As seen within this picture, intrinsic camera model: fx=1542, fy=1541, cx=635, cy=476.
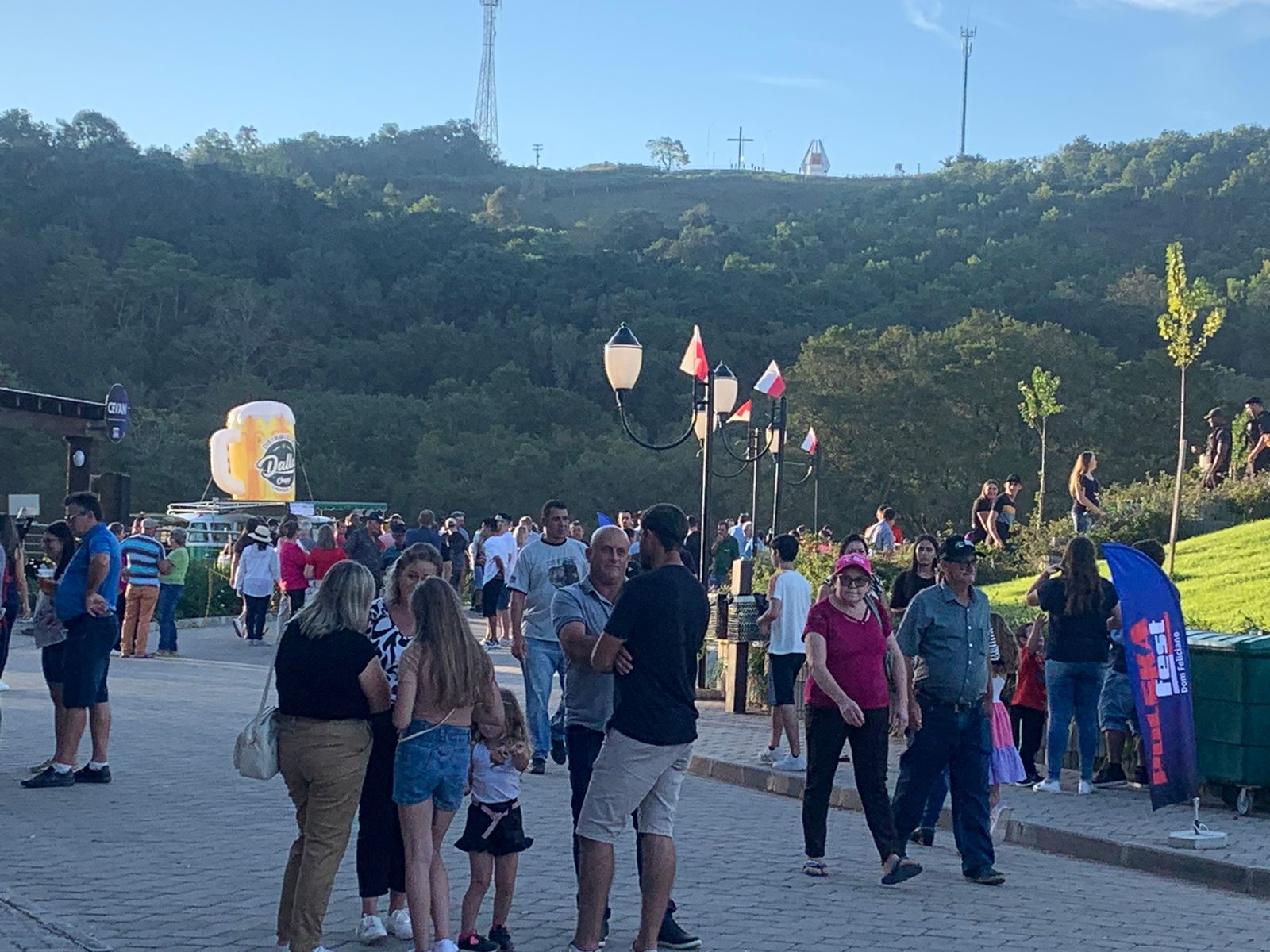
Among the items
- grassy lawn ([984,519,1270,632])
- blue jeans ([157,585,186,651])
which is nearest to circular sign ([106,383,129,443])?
blue jeans ([157,585,186,651])

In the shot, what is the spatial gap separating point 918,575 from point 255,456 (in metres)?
34.7

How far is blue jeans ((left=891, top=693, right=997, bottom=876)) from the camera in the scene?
7.86 m

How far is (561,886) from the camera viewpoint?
7.36m

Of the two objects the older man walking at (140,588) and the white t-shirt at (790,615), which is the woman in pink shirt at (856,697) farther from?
the older man walking at (140,588)

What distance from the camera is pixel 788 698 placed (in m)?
11.1

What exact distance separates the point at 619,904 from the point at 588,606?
1.43 metres

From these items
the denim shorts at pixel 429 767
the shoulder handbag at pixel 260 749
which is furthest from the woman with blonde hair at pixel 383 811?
the shoulder handbag at pixel 260 749

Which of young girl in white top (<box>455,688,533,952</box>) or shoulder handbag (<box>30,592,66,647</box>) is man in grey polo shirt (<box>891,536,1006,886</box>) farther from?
shoulder handbag (<box>30,592,66,647</box>)

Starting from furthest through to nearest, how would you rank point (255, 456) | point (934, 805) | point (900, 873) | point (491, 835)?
point (255, 456) → point (934, 805) → point (900, 873) → point (491, 835)

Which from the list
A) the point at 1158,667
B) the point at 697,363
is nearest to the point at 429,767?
the point at 1158,667

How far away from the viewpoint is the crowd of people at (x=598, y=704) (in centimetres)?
577

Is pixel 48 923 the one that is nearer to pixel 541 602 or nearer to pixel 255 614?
pixel 541 602

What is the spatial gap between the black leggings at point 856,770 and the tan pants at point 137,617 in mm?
13292

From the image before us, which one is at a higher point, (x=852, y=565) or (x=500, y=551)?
(x=852, y=565)
